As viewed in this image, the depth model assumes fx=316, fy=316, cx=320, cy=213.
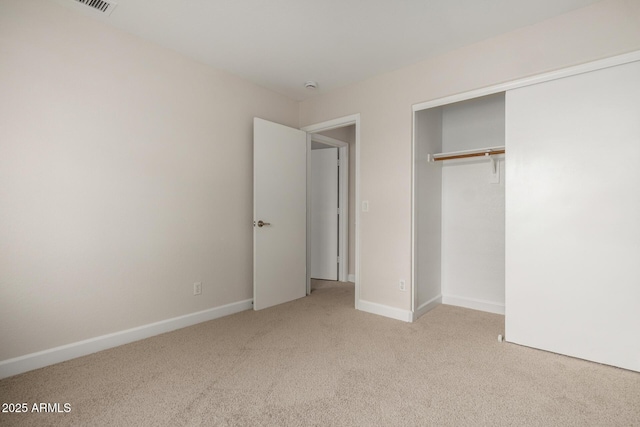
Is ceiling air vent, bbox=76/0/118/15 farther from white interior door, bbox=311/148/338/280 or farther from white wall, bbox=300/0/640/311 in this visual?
white interior door, bbox=311/148/338/280

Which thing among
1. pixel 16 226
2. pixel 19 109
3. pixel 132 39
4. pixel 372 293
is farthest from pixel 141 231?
pixel 372 293

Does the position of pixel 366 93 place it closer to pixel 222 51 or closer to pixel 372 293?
pixel 222 51

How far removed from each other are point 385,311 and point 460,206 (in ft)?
4.93

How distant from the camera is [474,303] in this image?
3529mm

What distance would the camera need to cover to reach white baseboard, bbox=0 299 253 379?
6.83 feet

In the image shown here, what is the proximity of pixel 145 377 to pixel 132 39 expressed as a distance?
102 inches

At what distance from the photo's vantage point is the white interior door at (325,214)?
4922mm

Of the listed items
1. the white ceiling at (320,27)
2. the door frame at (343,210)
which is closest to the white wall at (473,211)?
the white ceiling at (320,27)

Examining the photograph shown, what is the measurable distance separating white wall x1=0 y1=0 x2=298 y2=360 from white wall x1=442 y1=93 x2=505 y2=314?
2.45 metres

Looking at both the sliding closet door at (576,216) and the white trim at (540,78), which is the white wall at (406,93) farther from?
the sliding closet door at (576,216)

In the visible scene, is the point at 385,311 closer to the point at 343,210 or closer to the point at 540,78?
the point at 343,210

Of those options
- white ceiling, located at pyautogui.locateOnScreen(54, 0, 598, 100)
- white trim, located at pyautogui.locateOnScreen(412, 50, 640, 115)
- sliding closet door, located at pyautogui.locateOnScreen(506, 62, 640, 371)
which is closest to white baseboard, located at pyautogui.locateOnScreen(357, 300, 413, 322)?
sliding closet door, located at pyautogui.locateOnScreen(506, 62, 640, 371)

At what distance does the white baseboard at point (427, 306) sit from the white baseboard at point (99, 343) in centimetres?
193

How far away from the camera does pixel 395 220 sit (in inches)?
127
